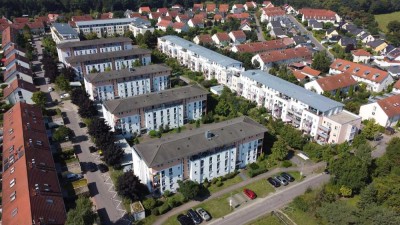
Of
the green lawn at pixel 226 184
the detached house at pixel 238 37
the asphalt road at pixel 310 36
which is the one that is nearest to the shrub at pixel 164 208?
the green lawn at pixel 226 184

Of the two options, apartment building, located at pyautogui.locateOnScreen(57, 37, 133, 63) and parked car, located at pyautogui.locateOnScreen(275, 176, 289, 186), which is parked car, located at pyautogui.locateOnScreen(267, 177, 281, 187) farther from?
apartment building, located at pyautogui.locateOnScreen(57, 37, 133, 63)

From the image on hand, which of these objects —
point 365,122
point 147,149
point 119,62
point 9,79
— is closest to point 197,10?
point 119,62

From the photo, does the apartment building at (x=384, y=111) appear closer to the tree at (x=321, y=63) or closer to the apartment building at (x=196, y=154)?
the tree at (x=321, y=63)

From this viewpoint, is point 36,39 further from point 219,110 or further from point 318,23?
point 318,23

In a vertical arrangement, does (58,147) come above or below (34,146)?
below

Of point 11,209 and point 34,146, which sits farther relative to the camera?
point 34,146

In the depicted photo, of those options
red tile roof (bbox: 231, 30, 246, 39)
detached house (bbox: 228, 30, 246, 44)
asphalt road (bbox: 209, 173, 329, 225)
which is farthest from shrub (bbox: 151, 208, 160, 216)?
red tile roof (bbox: 231, 30, 246, 39)

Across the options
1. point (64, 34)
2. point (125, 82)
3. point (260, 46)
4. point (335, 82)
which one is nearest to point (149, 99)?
point (125, 82)
